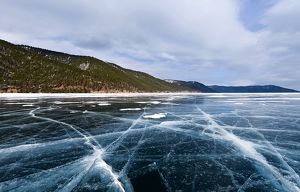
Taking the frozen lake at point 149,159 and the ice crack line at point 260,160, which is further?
the frozen lake at point 149,159

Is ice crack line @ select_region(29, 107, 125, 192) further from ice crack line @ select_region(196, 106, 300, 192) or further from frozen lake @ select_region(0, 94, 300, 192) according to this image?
ice crack line @ select_region(196, 106, 300, 192)

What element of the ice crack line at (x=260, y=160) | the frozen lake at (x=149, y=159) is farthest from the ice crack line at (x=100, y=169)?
the ice crack line at (x=260, y=160)

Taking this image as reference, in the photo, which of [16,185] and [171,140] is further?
[171,140]

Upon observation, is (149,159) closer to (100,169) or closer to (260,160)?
(100,169)

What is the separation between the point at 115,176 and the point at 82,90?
12292cm

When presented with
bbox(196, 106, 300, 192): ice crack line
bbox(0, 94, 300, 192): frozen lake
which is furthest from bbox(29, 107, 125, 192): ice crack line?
bbox(196, 106, 300, 192): ice crack line

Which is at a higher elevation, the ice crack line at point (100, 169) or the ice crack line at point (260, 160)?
the ice crack line at point (260, 160)

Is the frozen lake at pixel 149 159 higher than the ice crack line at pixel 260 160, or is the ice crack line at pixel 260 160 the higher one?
the ice crack line at pixel 260 160

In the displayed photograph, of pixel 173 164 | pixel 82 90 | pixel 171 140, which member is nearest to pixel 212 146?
pixel 171 140

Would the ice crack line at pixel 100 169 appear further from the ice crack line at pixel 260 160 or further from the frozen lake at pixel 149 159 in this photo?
the ice crack line at pixel 260 160

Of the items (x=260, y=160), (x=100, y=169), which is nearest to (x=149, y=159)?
(x=100, y=169)

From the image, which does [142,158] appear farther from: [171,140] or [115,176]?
[171,140]

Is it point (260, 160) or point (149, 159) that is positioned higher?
point (260, 160)

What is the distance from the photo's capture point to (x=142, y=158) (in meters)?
11.6
